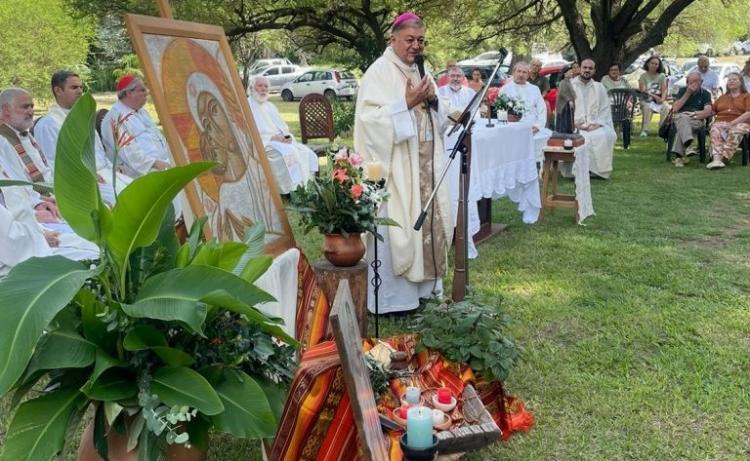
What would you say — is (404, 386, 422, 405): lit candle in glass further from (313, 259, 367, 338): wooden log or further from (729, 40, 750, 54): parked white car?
(729, 40, 750, 54): parked white car

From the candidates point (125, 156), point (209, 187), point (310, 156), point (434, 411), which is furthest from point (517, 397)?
point (310, 156)

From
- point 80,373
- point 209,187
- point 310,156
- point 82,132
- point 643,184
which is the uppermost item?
point 82,132

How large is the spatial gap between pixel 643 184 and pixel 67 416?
9.23 m

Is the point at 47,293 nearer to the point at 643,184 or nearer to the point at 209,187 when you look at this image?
the point at 209,187

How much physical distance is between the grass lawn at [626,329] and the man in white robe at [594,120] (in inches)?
83.0

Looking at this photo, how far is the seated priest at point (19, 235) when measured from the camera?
371 centimetres

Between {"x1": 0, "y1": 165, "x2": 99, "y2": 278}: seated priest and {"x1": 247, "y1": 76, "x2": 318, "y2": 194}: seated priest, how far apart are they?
5.42 meters

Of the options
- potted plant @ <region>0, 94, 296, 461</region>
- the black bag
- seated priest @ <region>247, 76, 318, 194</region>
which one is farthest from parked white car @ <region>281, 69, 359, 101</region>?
potted plant @ <region>0, 94, 296, 461</region>

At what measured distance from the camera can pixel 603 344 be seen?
14.2 ft

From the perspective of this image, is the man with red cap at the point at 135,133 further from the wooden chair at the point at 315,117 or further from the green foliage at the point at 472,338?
the wooden chair at the point at 315,117

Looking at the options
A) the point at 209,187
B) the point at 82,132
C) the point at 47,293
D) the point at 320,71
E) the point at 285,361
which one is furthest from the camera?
the point at 320,71

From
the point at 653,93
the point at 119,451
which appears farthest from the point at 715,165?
the point at 119,451

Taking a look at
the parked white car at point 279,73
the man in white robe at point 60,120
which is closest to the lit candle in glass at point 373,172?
the man in white robe at point 60,120

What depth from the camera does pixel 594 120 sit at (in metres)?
10.8
